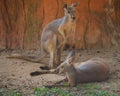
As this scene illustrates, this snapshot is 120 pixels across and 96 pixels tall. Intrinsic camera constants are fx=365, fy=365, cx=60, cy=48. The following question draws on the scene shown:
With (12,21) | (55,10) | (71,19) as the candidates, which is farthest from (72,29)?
(12,21)

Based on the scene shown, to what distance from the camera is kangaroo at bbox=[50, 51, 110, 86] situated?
21.3 ft

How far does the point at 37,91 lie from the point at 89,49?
3.62 meters

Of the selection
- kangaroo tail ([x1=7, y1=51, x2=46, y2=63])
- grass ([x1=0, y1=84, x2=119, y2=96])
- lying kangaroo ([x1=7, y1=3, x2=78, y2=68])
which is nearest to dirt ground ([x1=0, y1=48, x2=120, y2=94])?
kangaroo tail ([x1=7, y1=51, x2=46, y2=63])

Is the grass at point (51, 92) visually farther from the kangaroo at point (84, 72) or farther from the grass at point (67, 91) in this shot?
the kangaroo at point (84, 72)

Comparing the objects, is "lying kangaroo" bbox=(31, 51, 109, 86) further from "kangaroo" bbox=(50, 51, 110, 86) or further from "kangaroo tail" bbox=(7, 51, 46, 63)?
"kangaroo tail" bbox=(7, 51, 46, 63)

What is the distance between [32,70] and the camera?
299 inches

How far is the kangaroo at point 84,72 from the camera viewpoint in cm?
650

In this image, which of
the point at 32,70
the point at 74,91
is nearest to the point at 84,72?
the point at 74,91

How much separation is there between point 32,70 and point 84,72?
141 centimetres

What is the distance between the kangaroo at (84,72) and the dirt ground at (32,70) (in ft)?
0.51

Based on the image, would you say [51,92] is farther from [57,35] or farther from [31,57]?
[31,57]

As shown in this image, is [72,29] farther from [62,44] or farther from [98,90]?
[98,90]

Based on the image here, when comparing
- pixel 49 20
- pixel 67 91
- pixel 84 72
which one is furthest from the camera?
pixel 49 20

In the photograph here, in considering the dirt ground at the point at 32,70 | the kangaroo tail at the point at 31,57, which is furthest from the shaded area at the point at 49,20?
the kangaroo tail at the point at 31,57
